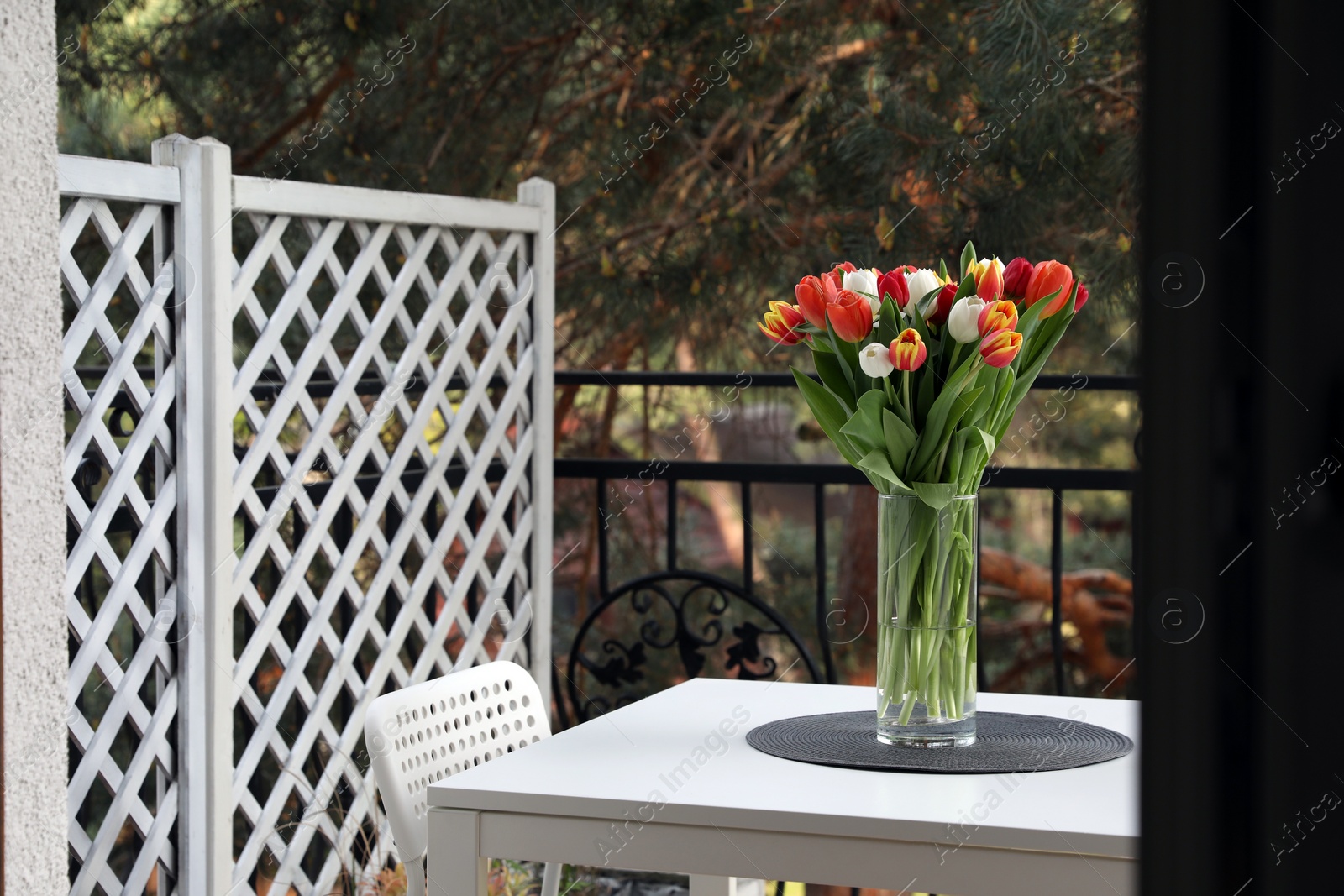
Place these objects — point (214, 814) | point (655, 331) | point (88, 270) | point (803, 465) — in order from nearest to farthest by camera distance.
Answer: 1. point (214, 814)
2. point (803, 465)
3. point (88, 270)
4. point (655, 331)

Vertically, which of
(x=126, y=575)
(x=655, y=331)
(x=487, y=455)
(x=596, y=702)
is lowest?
(x=596, y=702)

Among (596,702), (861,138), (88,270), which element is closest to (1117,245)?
(861,138)

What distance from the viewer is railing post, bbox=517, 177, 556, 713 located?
2758mm

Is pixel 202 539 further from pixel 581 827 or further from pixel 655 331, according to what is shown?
pixel 655 331

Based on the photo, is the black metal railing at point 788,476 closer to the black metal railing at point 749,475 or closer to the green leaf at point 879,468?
the black metal railing at point 749,475

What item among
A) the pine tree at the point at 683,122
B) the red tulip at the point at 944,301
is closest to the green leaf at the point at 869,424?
the red tulip at the point at 944,301

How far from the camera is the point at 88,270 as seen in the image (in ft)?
12.5

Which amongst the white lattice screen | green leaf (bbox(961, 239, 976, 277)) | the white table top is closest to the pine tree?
the white lattice screen

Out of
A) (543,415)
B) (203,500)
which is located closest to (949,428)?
(203,500)

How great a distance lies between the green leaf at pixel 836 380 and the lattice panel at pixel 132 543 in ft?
3.25

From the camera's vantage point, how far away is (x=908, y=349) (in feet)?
4.16

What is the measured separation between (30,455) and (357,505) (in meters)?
1.12

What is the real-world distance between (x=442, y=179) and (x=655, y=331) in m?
0.83

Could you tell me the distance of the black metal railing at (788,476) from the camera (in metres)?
2.30
